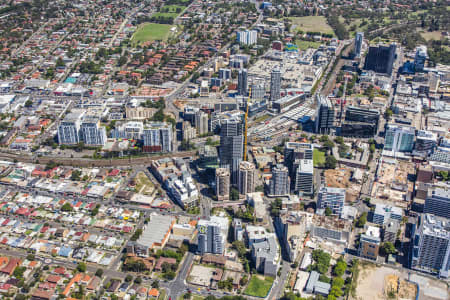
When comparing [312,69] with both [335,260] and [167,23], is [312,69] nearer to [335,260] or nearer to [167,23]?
[167,23]

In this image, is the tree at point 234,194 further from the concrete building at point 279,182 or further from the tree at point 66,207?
the tree at point 66,207

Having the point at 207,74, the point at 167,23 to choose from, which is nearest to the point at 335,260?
the point at 207,74

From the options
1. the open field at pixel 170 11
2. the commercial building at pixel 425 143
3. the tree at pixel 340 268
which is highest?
the open field at pixel 170 11

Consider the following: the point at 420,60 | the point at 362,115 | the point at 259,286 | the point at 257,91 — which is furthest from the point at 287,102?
the point at 259,286

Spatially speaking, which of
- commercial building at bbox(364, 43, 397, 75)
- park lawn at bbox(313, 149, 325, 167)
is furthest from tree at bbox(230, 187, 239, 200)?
commercial building at bbox(364, 43, 397, 75)

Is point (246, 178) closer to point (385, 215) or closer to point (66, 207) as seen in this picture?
point (385, 215)

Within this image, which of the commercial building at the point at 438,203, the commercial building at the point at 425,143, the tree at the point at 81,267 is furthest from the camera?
the commercial building at the point at 425,143

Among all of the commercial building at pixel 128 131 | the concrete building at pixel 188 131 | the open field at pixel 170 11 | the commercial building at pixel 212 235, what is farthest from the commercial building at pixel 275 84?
the open field at pixel 170 11
